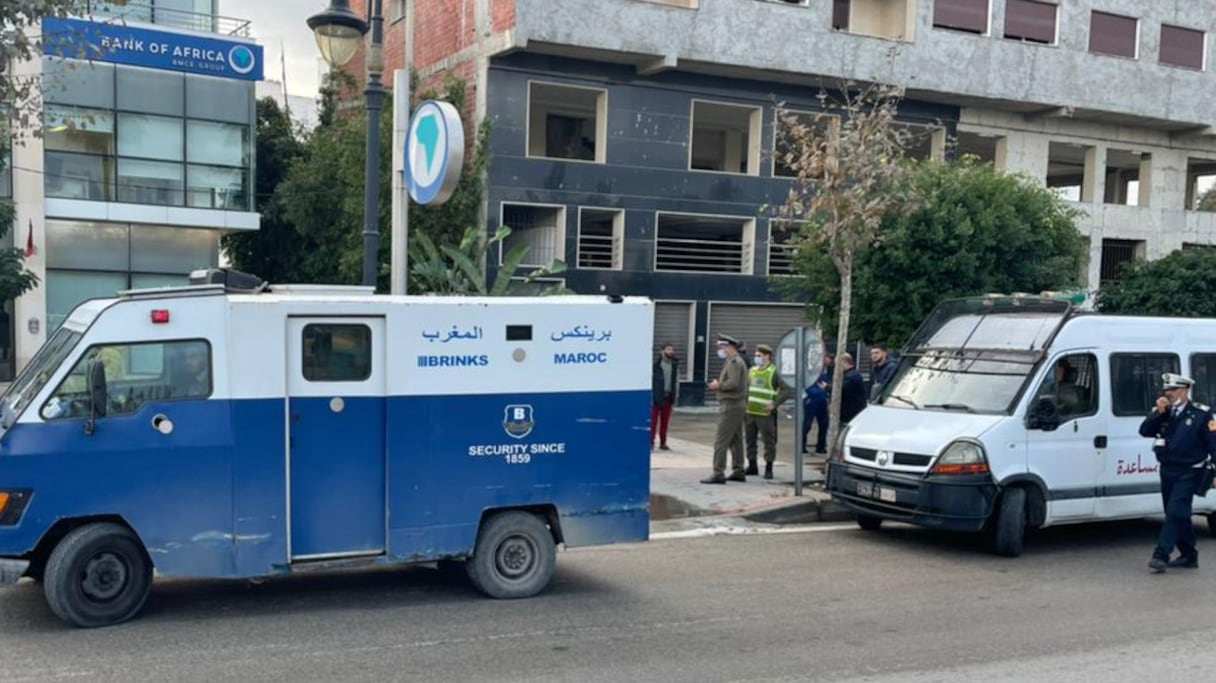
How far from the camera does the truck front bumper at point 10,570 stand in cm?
662

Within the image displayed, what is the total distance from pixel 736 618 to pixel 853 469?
339 cm

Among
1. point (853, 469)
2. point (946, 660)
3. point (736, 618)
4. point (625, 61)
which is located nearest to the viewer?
point (946, 660)

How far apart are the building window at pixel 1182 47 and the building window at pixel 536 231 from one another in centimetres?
1861

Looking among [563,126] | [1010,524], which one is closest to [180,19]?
[563,126]

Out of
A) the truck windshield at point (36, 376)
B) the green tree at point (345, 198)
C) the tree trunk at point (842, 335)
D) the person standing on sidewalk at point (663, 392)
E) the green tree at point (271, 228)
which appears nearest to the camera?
the truck windshield at point (36, 376)

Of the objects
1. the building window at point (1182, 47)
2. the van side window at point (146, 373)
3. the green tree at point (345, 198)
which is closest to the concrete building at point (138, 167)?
the green tree at point (345, 198)

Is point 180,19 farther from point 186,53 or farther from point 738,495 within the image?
point 738,495

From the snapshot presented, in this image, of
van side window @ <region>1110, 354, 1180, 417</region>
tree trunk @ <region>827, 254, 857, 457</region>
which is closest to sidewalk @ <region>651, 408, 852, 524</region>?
tree trunk @ <region>827, 254, 857, 457</region>

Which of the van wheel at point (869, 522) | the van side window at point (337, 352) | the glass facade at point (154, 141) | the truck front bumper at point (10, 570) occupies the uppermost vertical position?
the glass facade at point (154, 141)

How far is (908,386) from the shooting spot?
440 inches

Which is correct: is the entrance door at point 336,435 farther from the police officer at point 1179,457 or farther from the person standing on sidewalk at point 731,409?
the police officer at point 1179,457

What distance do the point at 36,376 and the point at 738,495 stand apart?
7.83 meters

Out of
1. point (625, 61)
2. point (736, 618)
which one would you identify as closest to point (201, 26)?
point (625, 61)

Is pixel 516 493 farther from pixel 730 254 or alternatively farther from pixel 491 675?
pixel 730 254
